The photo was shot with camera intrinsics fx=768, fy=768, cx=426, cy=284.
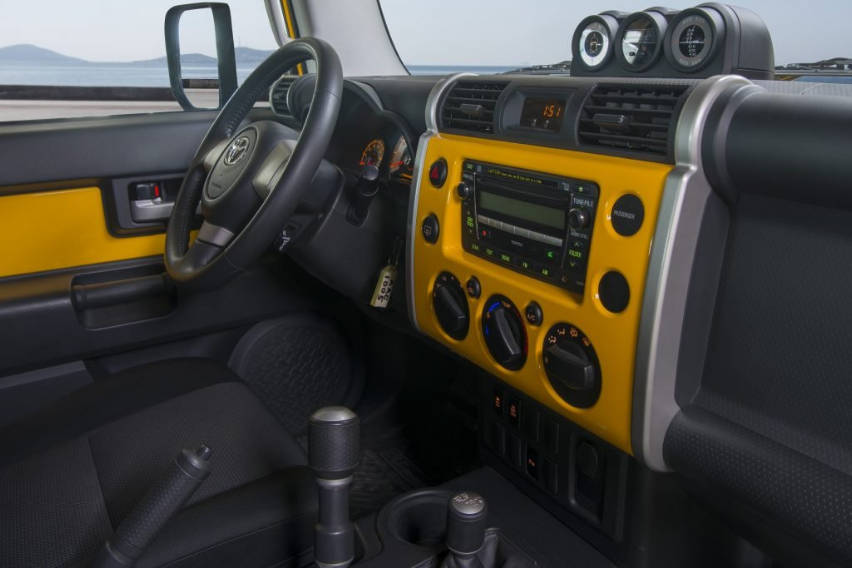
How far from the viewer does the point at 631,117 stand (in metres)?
0.96

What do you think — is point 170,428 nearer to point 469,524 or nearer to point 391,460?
point 469,524

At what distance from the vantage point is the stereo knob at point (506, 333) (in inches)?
46.7

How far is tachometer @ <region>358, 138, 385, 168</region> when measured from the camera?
61.2 inches

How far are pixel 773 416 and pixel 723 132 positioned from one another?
0.36 m

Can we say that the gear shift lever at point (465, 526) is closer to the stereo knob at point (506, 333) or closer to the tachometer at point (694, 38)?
the stereo knob at point (506, 333)

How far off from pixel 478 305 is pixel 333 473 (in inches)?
15.1

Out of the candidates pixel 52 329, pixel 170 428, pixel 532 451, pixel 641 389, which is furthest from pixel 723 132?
pixel 52 329

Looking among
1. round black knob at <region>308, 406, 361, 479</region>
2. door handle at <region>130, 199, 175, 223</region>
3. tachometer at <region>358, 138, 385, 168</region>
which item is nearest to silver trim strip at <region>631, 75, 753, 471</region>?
round black knob at <region>308, 406, 361, 479</region>

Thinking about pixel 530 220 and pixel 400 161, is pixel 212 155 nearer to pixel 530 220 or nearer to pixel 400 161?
pixel 400 161

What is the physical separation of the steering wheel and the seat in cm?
25

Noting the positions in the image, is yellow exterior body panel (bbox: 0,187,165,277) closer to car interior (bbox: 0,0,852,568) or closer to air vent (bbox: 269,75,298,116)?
car interior (bbox: 0,0,852,568)

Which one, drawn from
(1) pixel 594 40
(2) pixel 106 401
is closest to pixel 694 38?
(1) pixel 594 40

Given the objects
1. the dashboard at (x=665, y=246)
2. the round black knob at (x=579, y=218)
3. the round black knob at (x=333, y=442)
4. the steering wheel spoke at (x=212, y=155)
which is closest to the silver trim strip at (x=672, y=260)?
the dashboard at (x=665, y=246)

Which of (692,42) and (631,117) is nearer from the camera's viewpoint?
(631,117)
